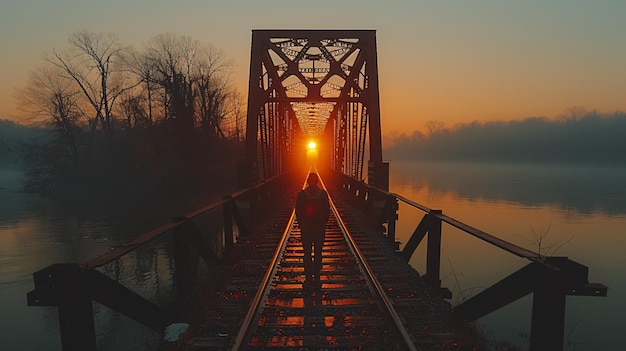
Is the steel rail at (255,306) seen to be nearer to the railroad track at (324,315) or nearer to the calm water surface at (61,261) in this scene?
the railroad track at (324,315)

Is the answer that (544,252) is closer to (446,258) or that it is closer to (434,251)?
(446,258)

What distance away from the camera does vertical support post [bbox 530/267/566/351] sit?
A: 3.61 meters

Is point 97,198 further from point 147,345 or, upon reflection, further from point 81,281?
point 81,281

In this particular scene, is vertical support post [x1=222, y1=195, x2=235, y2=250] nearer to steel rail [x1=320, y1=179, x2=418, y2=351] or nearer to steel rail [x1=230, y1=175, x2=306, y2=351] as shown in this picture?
steel rail [x1=230, y1=175, x2=306, y2=351]

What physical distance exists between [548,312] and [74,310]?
5001mm

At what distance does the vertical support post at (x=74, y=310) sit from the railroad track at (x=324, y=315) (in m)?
1.57

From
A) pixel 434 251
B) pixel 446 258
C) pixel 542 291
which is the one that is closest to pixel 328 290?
pixel 434 251

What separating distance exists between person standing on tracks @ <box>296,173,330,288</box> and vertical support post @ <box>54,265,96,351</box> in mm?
3167

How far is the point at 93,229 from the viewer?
23172 mm

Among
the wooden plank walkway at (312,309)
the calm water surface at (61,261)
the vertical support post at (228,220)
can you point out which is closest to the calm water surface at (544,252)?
the wooden plank walkway at (312,309)

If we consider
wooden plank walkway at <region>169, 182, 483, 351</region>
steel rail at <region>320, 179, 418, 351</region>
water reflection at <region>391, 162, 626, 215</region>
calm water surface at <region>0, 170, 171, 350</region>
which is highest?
steel rail at <region>320, 179, 418, 351</region>

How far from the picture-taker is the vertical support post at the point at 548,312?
361cm

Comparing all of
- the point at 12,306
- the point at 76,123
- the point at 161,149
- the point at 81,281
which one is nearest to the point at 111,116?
the point at 76,123

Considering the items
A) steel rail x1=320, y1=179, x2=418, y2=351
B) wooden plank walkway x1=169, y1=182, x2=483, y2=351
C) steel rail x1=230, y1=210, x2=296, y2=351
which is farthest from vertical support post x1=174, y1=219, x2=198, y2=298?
steel rail x1=320, y1=179, x2=418, y2=351
